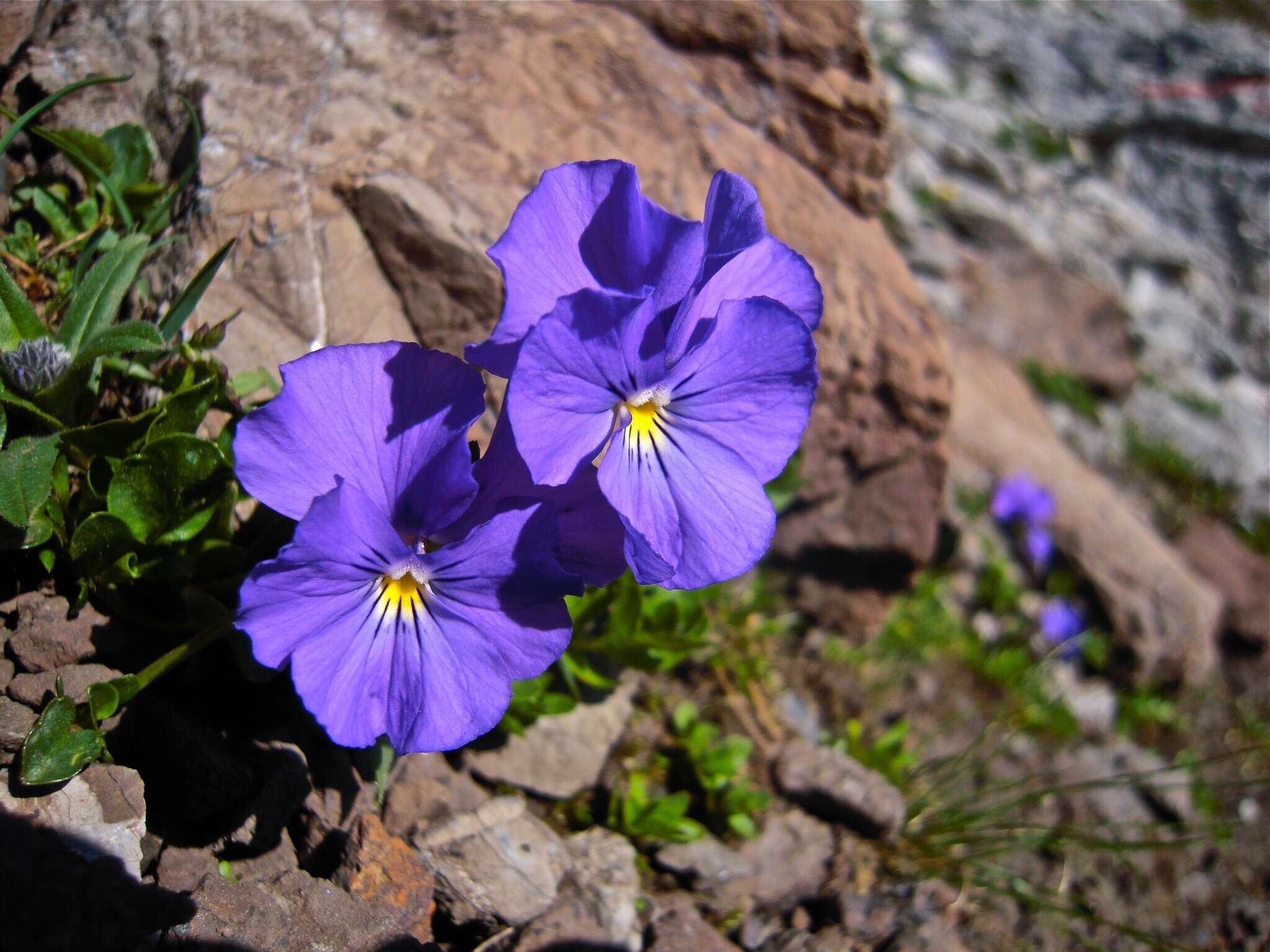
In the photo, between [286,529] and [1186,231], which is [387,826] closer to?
[286,529]

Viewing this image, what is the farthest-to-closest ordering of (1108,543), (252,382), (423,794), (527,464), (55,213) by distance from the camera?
(1108,543) → (55,213) → (423,794) → (252,382) → (527,464)

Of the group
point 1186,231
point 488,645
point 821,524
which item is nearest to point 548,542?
point 488,645

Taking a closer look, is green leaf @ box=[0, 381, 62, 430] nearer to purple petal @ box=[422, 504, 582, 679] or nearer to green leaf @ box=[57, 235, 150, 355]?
green leaf @ box=[57, 235, 150, 355]

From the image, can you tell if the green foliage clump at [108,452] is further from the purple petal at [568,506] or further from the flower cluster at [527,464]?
the purple petal at [568,506]

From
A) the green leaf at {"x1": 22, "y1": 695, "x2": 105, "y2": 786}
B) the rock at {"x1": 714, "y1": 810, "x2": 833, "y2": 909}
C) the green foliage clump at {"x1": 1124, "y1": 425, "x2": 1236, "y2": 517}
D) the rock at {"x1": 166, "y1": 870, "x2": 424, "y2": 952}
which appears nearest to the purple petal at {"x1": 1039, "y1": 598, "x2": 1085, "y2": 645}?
the green foliage clump at {"x1": 1124, "y1": 425, "x2": 1236, "y2": 517}

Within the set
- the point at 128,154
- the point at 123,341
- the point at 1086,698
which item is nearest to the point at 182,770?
the point at 123,341

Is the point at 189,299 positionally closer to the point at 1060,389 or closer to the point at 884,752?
the point at 884,752
